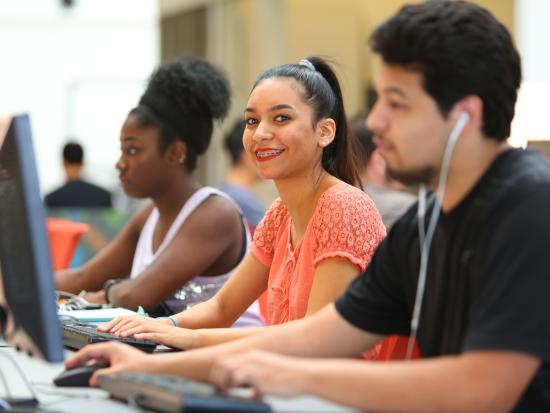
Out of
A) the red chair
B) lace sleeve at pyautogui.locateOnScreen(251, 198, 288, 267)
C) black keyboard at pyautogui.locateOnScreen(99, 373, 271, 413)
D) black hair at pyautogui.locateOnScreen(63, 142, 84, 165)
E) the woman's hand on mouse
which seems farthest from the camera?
black hair at pyautogui.locateOnScreen(63, 142, 84, 165)

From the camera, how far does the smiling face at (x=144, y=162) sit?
3.29 metres

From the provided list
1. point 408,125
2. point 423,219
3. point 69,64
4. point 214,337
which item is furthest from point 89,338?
point 69,64

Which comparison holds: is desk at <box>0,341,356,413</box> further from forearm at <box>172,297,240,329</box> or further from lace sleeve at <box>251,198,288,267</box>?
lace sleeve at <box>251,198,288,267</box>

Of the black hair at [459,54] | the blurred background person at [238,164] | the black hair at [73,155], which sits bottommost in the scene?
the black hair at [73,155]

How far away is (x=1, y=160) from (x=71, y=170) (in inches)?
217

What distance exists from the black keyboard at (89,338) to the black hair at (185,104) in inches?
41.4

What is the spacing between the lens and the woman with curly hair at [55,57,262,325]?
3.10m

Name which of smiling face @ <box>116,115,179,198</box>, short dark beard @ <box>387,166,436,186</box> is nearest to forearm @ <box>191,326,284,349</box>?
short dark beard @ <box>387,166,436,186</box>

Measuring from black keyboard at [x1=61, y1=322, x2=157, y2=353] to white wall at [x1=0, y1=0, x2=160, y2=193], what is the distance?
9.34 m

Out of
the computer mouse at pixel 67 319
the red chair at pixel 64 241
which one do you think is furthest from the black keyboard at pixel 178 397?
the red chair at pixel 64 241

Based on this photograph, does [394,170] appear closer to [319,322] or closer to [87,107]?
[319,322]

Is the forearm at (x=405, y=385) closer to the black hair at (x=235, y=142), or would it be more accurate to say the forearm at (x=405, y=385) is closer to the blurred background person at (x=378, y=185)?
the blurred background person at (x=378, y=185)

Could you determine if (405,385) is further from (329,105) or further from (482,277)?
(329,105)

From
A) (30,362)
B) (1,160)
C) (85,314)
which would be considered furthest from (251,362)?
(85,314)
